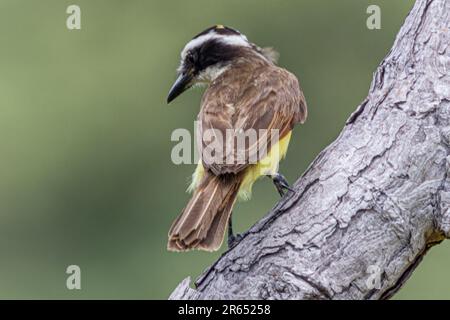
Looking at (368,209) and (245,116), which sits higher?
(245,116)

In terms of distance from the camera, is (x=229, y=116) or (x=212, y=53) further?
(x=212, y=53)

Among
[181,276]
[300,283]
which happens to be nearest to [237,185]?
[300,283]

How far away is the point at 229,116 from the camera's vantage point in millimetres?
5793

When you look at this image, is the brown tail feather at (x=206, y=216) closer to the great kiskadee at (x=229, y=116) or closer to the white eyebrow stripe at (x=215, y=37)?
the great kiskadee at (x=229, y=116)

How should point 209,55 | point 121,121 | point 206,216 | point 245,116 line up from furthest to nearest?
point 121,121
point 209,55
point 245,116
point 206,216

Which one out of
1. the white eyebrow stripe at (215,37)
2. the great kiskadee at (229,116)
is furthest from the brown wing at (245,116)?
the white eyebrow stripe at (215,37)

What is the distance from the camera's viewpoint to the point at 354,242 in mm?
5055

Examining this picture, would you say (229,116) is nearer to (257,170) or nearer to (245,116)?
(245,116)

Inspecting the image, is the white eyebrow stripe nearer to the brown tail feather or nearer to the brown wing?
the brown wing

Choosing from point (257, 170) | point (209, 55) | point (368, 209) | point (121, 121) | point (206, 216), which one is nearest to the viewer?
point (368, 209)

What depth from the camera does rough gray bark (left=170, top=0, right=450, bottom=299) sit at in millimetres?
5035

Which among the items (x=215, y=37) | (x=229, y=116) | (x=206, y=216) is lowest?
(x=206, y=216)

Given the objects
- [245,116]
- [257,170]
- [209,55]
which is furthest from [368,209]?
[209,55]

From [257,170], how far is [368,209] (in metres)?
0.75
